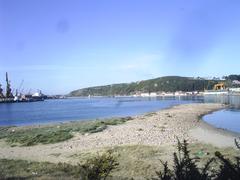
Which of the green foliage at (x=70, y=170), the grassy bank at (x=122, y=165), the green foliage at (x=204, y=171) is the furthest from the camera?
the grassy bank at (x=122, y=165)

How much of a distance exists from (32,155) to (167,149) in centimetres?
832

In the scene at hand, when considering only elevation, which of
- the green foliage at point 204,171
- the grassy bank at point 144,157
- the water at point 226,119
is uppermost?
the green foliage at point 204,171

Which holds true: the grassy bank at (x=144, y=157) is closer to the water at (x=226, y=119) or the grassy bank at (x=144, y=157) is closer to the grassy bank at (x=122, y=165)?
the grassy bank at (x=122, y=165)

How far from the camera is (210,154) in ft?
68.5

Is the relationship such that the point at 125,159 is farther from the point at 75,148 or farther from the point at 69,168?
the point at 75,148

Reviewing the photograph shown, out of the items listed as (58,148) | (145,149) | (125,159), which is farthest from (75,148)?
(125,159)

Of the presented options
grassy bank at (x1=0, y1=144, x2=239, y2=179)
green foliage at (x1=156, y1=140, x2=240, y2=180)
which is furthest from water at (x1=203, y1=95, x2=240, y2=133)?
green foliage at (x1=156, y1=140, x2=240, y2=180)

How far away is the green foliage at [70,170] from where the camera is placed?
20.5ft

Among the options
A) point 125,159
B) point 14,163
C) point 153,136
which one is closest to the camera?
point 14,163

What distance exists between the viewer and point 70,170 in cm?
1541

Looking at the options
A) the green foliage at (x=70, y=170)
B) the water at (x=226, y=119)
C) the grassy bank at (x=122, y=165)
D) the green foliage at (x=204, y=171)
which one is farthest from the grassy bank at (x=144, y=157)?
the water at (x=226, y=119)

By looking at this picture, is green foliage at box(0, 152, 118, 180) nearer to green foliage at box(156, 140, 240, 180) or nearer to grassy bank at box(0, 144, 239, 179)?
grassy bank at box(0, 144, 239, 179)

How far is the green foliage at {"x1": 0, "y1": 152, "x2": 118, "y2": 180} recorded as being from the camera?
625 centimetres

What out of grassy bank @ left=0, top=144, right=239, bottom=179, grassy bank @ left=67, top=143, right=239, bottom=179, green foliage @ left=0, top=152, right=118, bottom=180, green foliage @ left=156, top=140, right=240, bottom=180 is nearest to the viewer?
green foliage @ left=156, top=140, right=240, bottom=180
